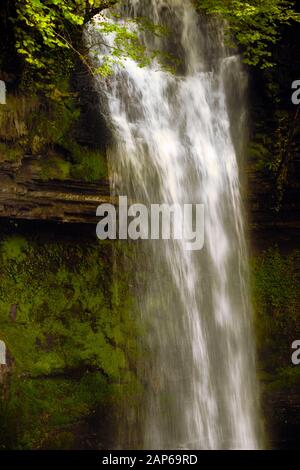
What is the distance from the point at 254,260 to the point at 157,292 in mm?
2105

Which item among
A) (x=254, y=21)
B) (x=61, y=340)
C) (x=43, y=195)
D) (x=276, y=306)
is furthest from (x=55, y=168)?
(x=276, y=306)

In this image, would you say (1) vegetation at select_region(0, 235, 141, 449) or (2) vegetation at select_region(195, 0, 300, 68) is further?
(2) vegetation at select_region(195, 0, 300, 68)

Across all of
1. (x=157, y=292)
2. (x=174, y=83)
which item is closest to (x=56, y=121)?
(x=174, y=83)

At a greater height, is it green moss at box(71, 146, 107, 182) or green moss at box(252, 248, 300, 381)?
green moss at box(71, 146, 107, 182)

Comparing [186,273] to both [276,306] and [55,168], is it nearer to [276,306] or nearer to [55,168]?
[276,306]

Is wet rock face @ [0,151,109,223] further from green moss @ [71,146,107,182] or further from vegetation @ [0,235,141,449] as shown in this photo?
vegetation @ [0,235,141,449]

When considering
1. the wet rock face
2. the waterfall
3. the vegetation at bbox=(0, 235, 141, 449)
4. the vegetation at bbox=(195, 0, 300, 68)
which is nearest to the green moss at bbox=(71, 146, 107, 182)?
the wet rock face

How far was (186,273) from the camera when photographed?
272 inches

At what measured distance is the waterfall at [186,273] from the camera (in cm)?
669

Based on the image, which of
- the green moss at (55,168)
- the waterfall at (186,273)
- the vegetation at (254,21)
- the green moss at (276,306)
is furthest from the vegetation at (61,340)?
the vegetation at (254,21)

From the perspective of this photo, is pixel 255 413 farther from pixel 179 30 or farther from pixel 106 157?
A: pixel 179 30

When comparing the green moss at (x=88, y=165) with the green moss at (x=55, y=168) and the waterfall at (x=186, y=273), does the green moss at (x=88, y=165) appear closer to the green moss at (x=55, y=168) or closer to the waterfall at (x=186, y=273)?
the green moss at (x=55, y=168)

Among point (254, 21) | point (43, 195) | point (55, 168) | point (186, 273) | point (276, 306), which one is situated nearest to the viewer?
point (43, 195)

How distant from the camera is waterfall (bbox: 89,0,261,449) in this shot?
6691mm
